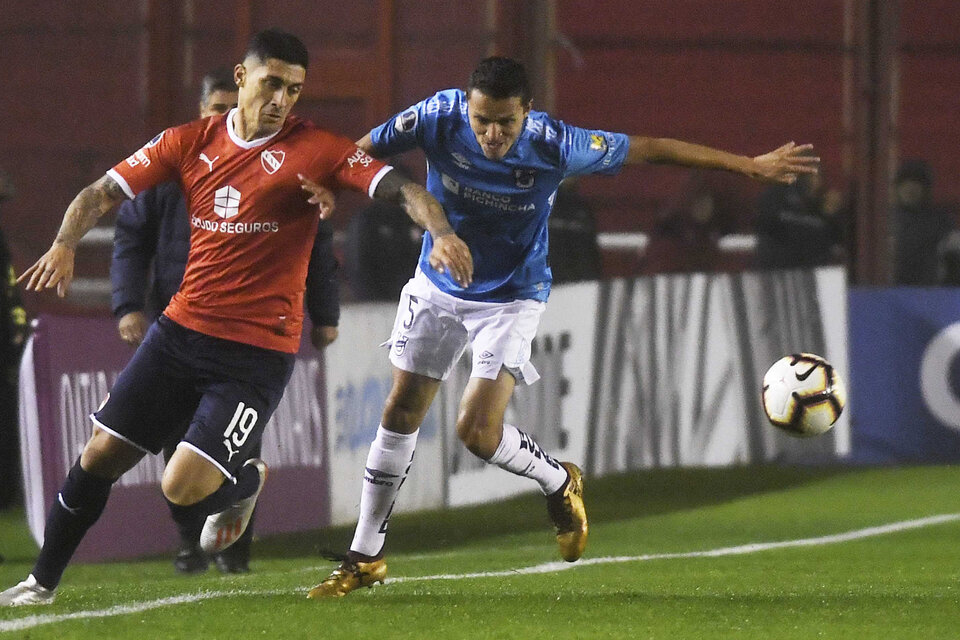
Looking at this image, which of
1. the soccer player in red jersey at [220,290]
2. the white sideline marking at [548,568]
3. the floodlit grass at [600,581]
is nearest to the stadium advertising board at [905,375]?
the floodlit grass at [600,581]

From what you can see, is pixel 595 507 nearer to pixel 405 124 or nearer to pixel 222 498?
pixel 222 498

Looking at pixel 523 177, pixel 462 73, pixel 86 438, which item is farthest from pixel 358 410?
pixel 462 73

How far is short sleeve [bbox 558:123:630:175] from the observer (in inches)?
285

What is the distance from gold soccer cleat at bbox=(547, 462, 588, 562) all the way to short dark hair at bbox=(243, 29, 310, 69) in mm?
2120

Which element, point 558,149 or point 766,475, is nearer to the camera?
point 558,149

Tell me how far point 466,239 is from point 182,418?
1.35 m

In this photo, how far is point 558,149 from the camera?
7.24 m

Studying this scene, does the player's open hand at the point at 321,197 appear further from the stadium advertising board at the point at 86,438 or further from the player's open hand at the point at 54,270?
the stadium advertising board at the point at 86,438

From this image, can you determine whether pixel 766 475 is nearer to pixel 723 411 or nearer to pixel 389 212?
pixel 723 411

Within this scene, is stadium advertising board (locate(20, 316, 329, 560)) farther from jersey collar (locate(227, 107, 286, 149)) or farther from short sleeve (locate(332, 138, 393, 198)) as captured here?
short sleeve (locate(332, 138, 393, 198))

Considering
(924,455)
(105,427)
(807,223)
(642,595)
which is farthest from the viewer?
(807,223)

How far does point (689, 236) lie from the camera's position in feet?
49.5

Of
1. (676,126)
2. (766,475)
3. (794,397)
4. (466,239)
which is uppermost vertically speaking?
(676,126)

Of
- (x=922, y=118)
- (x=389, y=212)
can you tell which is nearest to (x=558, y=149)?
(x=389, y=212)
